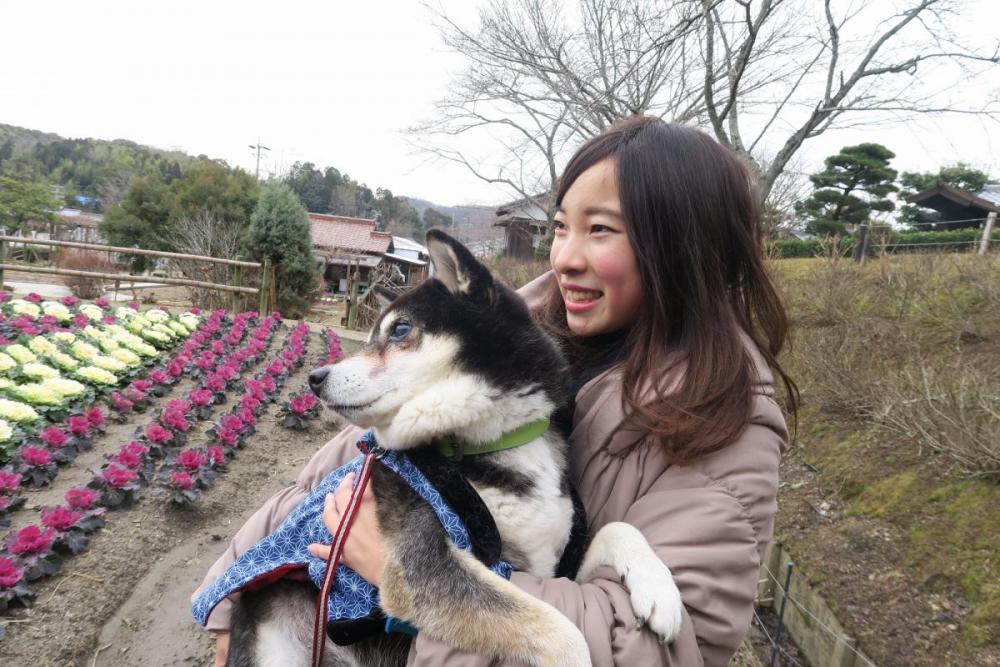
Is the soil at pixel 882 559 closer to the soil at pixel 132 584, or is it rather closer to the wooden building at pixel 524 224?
the soil at pixel 132 584

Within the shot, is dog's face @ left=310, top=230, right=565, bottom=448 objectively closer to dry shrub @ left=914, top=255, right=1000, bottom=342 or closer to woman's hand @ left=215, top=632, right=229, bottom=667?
woman's hand @ left=215, top=632, right=229, bottom=667

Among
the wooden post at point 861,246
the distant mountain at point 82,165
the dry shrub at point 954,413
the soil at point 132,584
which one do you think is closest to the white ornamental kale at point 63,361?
the soil at point 132,584

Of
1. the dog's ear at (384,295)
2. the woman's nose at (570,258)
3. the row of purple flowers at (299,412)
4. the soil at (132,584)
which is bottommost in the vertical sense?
the soil at (132,584)

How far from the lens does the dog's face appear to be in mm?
1848

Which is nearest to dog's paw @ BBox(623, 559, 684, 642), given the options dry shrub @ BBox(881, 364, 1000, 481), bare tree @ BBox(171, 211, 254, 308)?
dry shrub @ BBox(881, 364, 1000, 481)

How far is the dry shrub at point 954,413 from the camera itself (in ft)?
14.7

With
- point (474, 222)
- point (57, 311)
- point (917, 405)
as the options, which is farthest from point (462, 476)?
point (474, 222)

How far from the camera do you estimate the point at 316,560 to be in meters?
1.82

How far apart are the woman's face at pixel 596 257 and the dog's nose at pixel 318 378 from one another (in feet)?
2.94

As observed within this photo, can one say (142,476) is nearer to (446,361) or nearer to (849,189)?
(446,361)

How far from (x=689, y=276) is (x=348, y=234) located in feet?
122

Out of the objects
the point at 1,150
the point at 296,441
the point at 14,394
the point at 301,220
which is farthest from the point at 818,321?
the point at 1,150

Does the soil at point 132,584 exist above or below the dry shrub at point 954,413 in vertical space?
below

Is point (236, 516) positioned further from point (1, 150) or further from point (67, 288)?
point (1, 150)
